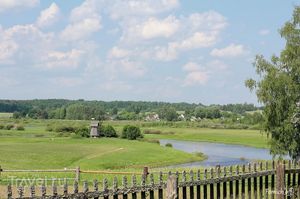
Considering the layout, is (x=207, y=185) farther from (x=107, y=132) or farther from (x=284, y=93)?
(x=107, y=132)

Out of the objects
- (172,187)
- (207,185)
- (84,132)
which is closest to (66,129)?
(84,132)

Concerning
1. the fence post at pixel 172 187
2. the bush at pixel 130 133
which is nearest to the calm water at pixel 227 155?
the bush at pixel 130 133

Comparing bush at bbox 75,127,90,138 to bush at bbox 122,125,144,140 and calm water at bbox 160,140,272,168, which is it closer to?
bush at bbox 122,125,144,140

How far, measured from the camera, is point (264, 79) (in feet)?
104

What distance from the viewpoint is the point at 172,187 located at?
Answer: 912 centimetres

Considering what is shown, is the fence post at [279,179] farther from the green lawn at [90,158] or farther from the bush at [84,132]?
the bush at [84,132]

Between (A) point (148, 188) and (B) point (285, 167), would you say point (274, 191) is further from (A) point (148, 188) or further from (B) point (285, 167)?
(A) point (148, 188)

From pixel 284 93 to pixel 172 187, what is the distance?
23.1 meters

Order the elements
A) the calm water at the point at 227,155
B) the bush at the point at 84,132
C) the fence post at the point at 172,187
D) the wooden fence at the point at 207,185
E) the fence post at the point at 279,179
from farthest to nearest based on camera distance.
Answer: the bush at the point at 84,132
the calm water at the point at 227,155
the fence post at the point at 279,179
the fence post at the point at 172,187
the wooden fence at the point at 207,185

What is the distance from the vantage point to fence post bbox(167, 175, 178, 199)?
9.09 m

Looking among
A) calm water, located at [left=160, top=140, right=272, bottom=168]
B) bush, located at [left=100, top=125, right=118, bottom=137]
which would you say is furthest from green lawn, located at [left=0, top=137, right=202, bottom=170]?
bush, located at [left=100, top=125, right=118, bottom=137]

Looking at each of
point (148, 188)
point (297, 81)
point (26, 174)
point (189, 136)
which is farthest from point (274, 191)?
point (189, 136)

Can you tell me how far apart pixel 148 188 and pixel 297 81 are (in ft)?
78.7

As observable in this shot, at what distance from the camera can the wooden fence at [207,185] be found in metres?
8.02
